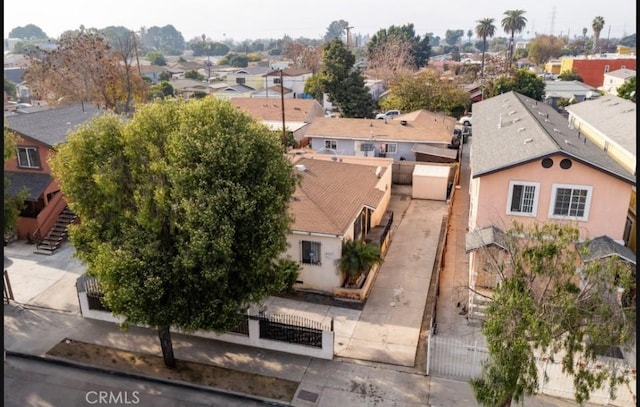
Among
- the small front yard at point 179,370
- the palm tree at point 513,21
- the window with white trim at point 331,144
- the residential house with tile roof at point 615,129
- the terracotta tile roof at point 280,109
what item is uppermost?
the palm tree at point 513,21

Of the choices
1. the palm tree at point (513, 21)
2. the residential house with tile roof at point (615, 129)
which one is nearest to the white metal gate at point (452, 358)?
the residential house with tile roof at point (615, 129)

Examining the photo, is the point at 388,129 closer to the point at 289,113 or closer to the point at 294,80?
the point at 289,113

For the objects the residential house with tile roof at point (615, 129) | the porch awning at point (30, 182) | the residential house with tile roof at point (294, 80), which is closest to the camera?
the residential house with tile roof at point (615, 129)

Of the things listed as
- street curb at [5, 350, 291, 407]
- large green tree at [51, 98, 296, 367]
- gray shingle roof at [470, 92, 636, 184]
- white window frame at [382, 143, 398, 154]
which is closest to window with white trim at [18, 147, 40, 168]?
street curb at [5, 350, 291, 407]

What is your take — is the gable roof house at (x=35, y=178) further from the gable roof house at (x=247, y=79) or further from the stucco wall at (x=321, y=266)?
the gable roof house at (x=247, y=79)

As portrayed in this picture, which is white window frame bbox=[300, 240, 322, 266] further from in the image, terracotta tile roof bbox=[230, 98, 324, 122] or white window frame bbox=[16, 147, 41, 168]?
terracotta tile roof bbox=[230, 98, 324, 122]

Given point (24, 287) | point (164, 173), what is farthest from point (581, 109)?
point (24, 287)

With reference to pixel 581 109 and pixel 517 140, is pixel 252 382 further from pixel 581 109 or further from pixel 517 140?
pixel 581 109
